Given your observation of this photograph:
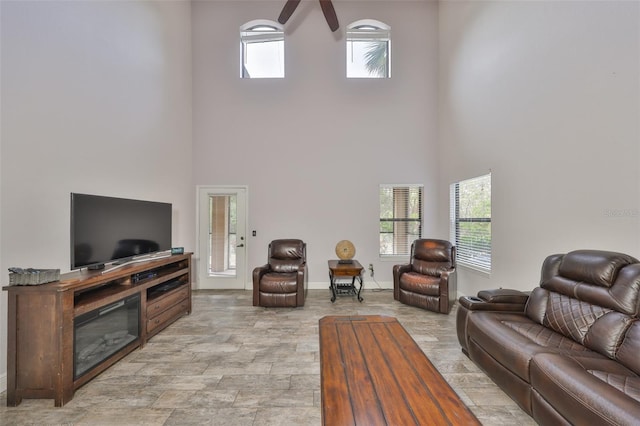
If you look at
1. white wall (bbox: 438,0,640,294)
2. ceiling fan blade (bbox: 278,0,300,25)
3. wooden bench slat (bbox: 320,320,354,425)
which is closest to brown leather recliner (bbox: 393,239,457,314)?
white wall (bbox: 438,0,640,294)

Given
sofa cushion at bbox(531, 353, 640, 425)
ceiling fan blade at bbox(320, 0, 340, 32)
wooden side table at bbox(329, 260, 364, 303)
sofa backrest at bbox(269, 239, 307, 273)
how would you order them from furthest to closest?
sofa backrest at bbox(269, 239, 307, 273) < wooden side table at bbox(329, 260, 364, 303) < ceiling fan blade at bbox(320, 0, 340, 32) < sofa cushion at bbox(531, 353, 640, 425)

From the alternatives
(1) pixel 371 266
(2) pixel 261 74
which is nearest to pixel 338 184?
(1) pixel 371 266

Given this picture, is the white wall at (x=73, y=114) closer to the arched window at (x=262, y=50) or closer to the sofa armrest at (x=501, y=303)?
the arched window at (x=262, y=50)

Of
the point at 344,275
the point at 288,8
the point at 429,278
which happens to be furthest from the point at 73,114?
the point at 429,278

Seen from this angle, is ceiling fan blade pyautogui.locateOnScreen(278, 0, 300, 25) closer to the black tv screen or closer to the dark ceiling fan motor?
the dark ceiling fan motor

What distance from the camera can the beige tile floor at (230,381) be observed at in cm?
194

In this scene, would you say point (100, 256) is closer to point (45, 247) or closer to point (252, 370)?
point (45, 247)

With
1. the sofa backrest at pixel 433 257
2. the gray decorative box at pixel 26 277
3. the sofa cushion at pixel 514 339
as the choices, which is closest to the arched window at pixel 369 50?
the sofa backrest at pixel 433 257

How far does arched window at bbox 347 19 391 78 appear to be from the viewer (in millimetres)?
5586

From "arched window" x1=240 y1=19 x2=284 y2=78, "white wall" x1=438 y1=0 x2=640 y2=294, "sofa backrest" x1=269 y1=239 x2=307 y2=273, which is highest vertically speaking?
"arched window" x1=240 y1=19 x2=284 y2=78

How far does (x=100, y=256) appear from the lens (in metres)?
2.77

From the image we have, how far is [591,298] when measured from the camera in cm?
211

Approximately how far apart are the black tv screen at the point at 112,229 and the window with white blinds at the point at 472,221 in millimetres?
4648

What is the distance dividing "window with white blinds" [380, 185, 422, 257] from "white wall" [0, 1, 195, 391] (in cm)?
399
